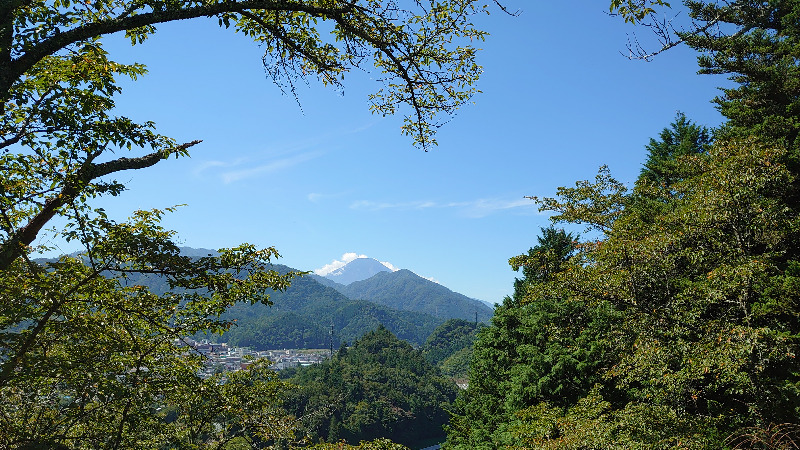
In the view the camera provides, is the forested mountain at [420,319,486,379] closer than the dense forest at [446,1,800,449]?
No

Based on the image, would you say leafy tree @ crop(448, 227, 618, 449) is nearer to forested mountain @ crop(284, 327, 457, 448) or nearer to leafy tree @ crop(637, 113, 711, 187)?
leafy tree @ crop(637, 113, 711, 187)

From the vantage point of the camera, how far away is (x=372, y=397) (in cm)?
8512

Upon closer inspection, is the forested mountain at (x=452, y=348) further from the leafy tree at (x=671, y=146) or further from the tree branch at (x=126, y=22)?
the tree branch at (x=126, y=22)

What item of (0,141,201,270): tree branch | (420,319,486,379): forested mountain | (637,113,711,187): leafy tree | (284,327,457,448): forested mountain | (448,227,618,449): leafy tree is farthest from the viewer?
(420,319,486,379): forested mountain

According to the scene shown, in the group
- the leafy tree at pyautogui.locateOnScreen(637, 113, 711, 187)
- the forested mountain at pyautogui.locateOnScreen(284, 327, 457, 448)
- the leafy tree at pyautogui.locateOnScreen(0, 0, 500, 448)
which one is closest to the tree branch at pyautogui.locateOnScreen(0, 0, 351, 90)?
the leafy tree at pyautogui.locateOnScreen(0, 0, 500, 448)

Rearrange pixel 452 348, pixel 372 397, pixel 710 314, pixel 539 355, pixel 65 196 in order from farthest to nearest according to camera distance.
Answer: pixel 452 348
pixel 372 397
pixel 539 355
pixel 710 314
pixel 65 196

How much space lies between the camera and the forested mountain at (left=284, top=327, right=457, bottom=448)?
2945 inches

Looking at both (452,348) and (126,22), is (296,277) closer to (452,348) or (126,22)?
(126,22)

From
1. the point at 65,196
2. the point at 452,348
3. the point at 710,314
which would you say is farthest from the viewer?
the point at 452,348

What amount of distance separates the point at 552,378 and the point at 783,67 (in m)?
14.3

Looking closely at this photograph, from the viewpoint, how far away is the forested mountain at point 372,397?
74812 millimetres

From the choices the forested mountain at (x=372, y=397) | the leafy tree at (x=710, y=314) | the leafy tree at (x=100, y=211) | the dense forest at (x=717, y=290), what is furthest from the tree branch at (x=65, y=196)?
the forested mountain at (x=372, y=397)

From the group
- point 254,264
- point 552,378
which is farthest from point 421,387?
point 254,264

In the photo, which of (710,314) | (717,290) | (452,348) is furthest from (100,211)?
(452,348)
